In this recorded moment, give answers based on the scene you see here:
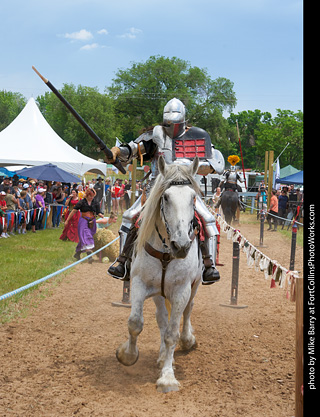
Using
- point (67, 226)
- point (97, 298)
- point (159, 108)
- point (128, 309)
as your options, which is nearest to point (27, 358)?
point (128, 309)

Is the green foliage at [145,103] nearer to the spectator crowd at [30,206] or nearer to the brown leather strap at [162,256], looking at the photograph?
the spectator crowd at [30,206]

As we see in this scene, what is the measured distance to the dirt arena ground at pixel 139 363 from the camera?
445 cm

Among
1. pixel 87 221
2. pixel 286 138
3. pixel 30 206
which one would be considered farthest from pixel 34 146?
pixel 286 138

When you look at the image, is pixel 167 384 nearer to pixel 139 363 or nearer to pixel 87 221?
pixel 139 363

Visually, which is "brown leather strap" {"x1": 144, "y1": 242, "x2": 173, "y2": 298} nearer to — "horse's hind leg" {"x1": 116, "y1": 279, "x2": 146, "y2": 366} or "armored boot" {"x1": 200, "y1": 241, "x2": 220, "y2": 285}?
"horse's hind leg" {"x1": 116, "y1": 279, "x2": 146, "y2": 366}

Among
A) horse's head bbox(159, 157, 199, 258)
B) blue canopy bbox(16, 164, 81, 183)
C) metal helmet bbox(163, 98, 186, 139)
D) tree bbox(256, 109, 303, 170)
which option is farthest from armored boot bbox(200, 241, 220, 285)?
tree bbox(256, 109, 303, 170)

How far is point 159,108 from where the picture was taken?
2347 inches

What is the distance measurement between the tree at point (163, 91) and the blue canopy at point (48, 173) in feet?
136

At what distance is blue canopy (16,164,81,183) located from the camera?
60.4 feet

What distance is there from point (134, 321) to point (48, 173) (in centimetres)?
1465

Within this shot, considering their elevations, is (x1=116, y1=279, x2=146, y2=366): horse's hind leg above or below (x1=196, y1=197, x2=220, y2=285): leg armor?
below

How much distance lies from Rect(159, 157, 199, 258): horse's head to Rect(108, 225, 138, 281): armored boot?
0.94 meters

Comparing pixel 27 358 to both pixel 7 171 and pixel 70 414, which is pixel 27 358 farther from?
pixel 7 171

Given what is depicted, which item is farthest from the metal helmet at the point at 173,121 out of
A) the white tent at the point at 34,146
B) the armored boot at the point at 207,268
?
the white tent at the point at 34,146
